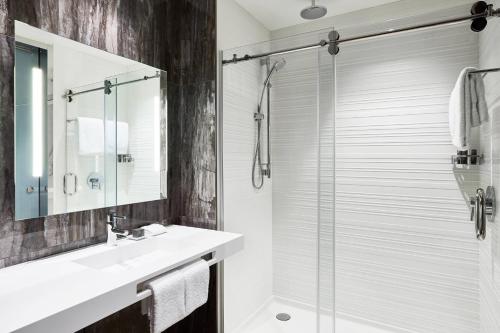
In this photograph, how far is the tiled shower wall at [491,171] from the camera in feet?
4.65

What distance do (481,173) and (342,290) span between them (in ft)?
3.66

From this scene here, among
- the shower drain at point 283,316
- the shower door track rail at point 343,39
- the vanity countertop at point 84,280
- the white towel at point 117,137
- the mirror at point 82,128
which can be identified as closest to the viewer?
the vanity countertop at point 84,280

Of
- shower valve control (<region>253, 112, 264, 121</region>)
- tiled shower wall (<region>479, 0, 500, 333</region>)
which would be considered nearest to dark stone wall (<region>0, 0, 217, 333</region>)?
shower valve control (<region>253, 112, 264, 121</region>)

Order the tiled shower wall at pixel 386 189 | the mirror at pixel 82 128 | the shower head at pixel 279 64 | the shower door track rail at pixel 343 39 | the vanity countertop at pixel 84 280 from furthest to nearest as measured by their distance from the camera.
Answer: the shower head at pixel 279 64 → the tiled shower wall at pixel 386 189 → the shower door track rail at pixel 343 39 → the mirror at pixel 82 128 → the vanity countertop at pixel 84 280

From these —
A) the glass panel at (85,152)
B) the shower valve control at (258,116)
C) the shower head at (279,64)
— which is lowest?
the glass panel at (85,152)

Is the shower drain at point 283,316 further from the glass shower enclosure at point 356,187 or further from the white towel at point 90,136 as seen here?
the white towel at point 90,136

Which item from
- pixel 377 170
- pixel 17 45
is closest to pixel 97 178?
pixel 17 45

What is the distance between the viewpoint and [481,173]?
1660mm

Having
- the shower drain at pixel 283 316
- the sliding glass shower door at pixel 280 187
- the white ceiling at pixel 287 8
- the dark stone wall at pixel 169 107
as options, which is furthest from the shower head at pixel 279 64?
the shower drain at pixel 283 316

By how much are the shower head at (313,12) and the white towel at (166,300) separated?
2.01m

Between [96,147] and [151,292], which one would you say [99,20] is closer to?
[96,147]

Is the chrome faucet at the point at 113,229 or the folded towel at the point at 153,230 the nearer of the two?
the chrome faucet at the point at 113,229

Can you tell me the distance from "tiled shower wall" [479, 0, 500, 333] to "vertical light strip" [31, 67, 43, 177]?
7.05 feet

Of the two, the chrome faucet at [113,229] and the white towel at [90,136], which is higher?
the white towel at [90,136]
